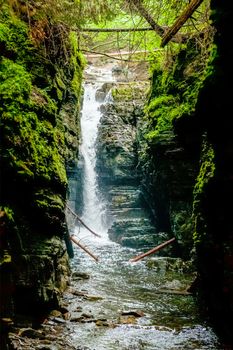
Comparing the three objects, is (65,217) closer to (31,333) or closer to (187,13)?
(31,333)

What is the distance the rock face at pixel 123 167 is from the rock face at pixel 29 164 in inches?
381

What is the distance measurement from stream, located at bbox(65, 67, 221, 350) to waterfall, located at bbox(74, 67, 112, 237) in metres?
5.42

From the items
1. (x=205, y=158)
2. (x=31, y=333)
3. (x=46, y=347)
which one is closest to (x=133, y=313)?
(x=31, y=333)

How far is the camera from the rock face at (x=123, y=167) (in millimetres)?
17328

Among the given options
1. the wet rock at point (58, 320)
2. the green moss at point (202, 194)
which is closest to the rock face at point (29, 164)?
the wet rock at point (58, 320)

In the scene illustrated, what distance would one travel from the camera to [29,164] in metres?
5.81

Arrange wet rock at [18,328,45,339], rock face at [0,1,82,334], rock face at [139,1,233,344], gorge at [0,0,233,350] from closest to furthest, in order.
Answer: rock face at [139,1,233,344]
gorge at [0,0,233,350]
wet rock at [18,328,45,339]
rock face at [0,1,82,334]

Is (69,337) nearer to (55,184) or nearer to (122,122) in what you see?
(55,184)

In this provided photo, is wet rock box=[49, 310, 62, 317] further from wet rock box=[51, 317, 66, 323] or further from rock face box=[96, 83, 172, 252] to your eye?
rock face box=[96, 83, 172, 252]

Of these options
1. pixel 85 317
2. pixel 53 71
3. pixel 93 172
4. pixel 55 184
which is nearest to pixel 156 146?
pixel 53 71

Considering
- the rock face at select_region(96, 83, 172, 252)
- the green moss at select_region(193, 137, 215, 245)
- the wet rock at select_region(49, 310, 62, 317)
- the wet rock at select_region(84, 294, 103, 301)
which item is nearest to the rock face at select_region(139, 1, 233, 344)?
the green moss at select_region(193, 137, 215, 245)

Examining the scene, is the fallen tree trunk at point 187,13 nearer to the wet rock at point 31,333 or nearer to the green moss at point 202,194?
the green moss at point 202,194

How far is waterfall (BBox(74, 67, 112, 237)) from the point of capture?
68.8 ft

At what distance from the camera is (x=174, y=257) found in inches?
534
